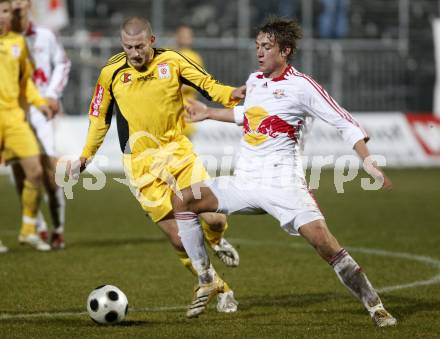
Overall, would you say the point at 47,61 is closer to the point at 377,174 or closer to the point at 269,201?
the point at 269,201

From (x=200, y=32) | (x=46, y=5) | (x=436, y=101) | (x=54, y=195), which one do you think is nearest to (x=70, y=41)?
(x=46, y=5)

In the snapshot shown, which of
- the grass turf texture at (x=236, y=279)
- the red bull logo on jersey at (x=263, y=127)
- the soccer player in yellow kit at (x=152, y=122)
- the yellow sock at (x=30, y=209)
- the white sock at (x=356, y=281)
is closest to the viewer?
the white sock at (x=356, y=281)

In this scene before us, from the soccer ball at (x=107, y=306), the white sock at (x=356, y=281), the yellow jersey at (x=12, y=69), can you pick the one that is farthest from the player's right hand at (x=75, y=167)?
the yellow jersey at (x=12, y=69)

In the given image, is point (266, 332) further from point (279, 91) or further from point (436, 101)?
point (436, 101)

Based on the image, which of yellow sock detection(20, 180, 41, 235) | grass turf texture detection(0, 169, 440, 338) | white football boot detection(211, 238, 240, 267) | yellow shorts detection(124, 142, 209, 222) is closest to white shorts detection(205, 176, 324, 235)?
grass turf texture detection(0, 169, 440, 338)

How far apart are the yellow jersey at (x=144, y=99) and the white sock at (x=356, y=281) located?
180 cm

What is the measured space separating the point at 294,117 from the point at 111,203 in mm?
10341

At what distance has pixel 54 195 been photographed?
1169 cm

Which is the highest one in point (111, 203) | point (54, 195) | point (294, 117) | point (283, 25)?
point (283, 25)

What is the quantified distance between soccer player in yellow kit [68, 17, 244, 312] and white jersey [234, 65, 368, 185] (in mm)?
668

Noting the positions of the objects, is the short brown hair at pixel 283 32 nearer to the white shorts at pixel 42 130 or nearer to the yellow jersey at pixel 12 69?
the yellow jersey at pixel 12 69

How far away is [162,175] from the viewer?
7.95m

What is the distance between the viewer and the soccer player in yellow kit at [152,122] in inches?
306

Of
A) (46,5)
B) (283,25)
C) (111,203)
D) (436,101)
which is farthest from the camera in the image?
(436,101)
